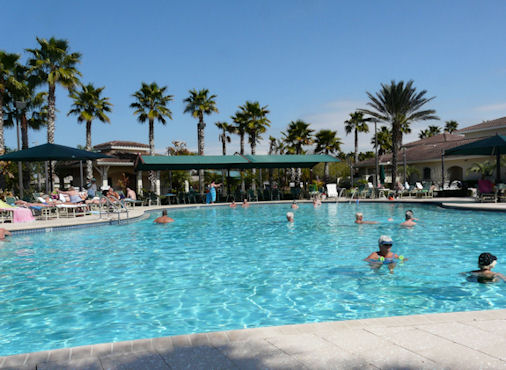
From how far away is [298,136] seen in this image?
36031 mm

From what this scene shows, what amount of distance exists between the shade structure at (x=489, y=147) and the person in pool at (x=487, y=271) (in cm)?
1269

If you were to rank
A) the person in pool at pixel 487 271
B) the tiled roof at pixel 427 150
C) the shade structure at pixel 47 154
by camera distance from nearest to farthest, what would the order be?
the person in pool at pixel 487 271 < the shade structure at pixel 47 154 < the tiled roof at pixel 427 150

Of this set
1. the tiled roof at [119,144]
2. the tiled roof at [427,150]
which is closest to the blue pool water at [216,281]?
the tiled roof at [427,150]

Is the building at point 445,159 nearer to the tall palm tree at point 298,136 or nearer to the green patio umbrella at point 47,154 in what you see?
the tall palm tree at point 298,136

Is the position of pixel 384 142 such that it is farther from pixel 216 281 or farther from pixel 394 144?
pixel 216 281

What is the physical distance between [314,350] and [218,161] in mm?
20376

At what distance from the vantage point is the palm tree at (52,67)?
25.2 meters

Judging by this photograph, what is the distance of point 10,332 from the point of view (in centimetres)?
456

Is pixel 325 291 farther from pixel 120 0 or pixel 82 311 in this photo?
pixel 120 0

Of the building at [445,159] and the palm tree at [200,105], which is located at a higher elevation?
the palm tree at [200,105]

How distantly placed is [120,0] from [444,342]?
1519 cm

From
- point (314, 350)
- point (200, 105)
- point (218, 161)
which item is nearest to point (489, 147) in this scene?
point (218, 161)

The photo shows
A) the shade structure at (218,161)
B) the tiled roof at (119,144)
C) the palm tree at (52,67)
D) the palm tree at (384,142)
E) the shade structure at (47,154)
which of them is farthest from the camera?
the palm tree at (384,142)

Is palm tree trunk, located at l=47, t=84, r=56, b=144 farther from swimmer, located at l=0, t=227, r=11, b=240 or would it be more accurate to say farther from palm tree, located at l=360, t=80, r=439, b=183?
palm tree, located at l=360, t=80, r=439, b=183
